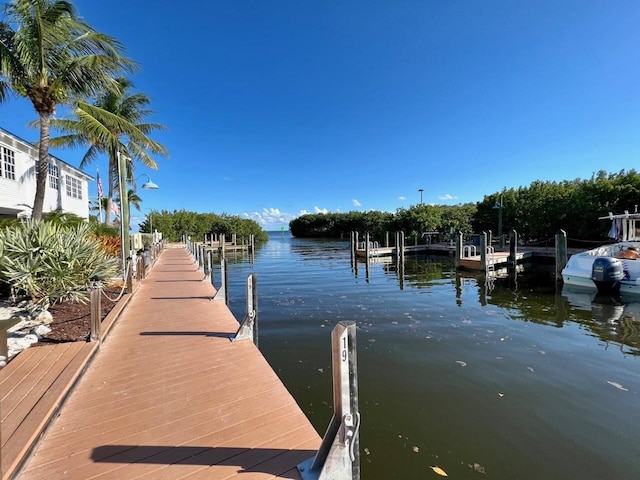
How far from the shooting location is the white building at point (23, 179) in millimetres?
14945

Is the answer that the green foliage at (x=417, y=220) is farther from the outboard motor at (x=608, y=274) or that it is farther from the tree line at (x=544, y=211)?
the outboard motor at (x=608, y=274)

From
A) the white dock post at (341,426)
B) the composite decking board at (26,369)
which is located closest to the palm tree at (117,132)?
the composite decking board at (26,369)

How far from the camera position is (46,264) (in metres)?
6.74

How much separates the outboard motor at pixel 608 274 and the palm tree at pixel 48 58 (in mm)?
21077

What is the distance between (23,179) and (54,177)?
327 centimetres

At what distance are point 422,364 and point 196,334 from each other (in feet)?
13.6

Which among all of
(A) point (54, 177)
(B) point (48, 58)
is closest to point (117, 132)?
(A) point (54, 177)

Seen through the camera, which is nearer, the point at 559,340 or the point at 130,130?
the point at 559,340

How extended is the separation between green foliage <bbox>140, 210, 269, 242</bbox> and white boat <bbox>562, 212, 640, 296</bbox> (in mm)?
43718

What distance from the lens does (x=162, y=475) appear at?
8.00ft

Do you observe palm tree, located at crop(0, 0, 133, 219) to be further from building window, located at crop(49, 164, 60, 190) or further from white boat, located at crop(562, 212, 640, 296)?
white boat, located at crop(562, 212, 640, 296)

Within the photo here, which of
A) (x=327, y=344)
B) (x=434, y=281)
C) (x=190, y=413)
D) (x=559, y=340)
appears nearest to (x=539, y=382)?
(x=559, y=340)

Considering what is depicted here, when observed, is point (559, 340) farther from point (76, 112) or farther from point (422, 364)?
point (76, 112)

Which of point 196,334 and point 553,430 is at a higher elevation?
point 196,334
